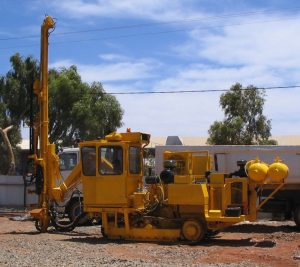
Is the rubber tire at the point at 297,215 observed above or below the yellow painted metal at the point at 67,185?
below

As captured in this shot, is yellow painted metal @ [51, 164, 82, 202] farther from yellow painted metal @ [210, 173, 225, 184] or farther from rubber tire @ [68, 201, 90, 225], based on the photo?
yellow painted metal @ [210, 173, 225, 184]

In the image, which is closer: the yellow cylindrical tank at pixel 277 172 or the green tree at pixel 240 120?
the yellow cylindrical tank at pixel 277 172

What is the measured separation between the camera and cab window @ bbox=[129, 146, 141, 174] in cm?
1509

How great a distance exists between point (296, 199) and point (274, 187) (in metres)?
1.91

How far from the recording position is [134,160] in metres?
15.3

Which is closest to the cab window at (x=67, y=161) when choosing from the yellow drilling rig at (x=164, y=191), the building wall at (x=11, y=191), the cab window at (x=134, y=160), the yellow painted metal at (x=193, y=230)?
the yellow drilling rig at (x=164, y=191)

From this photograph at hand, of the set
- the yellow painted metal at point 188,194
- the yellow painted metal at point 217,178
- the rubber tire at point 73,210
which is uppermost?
the yellow painted metal at point 217,178

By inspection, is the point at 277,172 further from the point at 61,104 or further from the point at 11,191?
the point at 61,104

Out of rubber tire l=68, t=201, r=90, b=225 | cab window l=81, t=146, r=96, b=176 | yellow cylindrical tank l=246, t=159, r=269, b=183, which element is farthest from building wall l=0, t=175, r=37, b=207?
yellow cylindrical tank l=246, t=159, r=269, b=183

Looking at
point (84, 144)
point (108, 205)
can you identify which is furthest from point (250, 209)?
point (84, 144)

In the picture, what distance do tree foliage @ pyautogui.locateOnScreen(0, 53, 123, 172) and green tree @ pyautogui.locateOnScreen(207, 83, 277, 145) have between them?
693 centimetres

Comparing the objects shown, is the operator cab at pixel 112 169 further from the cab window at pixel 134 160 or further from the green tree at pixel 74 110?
the green tree at pixel 74 110

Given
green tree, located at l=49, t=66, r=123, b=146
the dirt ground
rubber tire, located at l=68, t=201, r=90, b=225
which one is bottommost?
the dirt ground

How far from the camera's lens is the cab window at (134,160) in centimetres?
1509
